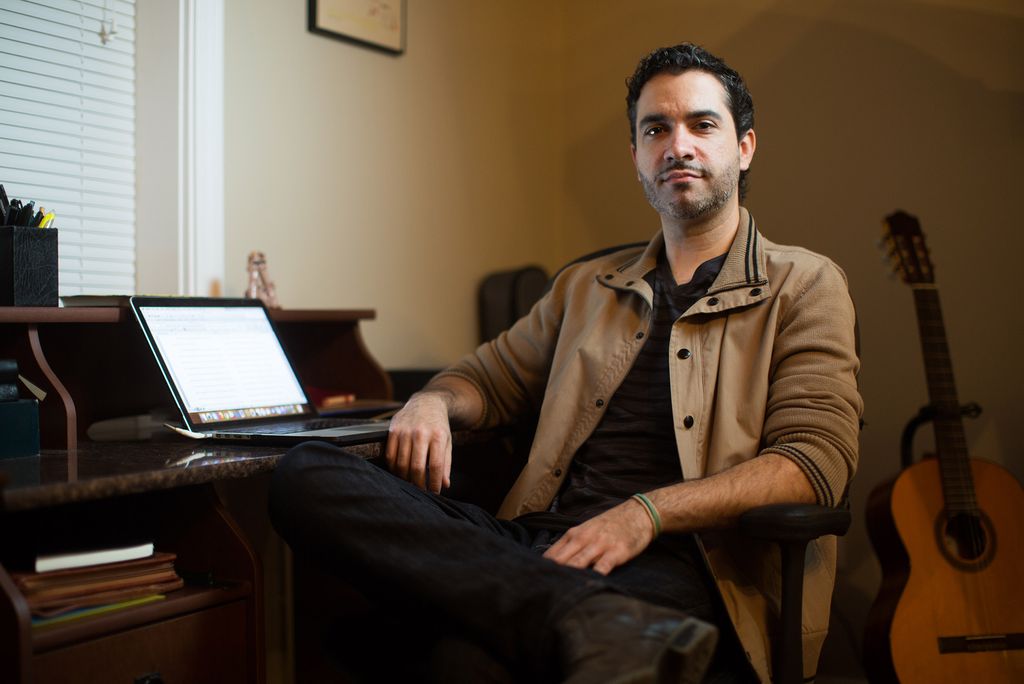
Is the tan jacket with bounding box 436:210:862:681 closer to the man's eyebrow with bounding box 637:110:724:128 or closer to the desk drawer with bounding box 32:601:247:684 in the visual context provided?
the man's eyebrow with bounding box 637:110:724:128

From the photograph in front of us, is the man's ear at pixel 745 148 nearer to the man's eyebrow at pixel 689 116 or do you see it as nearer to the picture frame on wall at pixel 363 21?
the man's eyebrow at pixel 689 116

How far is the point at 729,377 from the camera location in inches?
60.1

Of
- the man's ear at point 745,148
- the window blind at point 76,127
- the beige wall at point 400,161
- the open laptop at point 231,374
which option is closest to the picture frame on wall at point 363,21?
the beige wall at point 400,161

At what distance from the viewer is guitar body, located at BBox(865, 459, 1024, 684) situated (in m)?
1.77

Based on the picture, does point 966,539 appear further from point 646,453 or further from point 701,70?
point 701,70

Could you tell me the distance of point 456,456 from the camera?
188 cm

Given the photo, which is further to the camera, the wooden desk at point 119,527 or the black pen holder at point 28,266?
the black pen holder at point 28,266

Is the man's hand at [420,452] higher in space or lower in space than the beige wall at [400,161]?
lower

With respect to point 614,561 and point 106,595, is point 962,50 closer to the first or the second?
point 614,561

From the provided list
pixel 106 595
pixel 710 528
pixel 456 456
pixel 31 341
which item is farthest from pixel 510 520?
pixel 31 341

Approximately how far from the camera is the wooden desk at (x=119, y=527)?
110 centimetres

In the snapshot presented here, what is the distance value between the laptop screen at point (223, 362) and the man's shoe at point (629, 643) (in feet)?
2.62

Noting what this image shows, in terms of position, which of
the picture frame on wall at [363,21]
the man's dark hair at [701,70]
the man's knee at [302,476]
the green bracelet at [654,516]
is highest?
the picture frame on wall at [363,21]

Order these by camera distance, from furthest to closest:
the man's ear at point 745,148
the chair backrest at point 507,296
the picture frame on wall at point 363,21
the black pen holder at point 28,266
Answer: the chair backrest at point 507,296 → the picture frame on wall at point 363,21 → the man's ear at point 745,148 → the black pen holder at point 28,266
